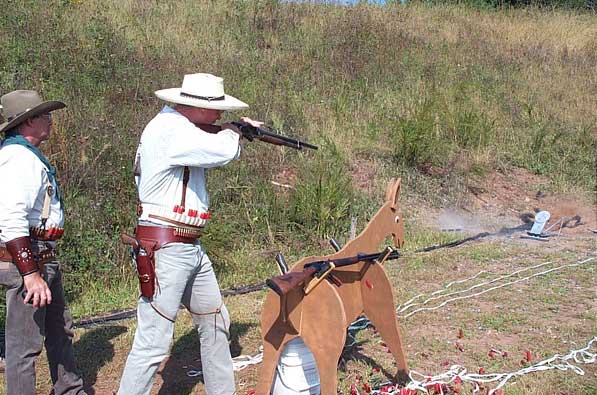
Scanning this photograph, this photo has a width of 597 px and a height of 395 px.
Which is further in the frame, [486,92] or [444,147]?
[486,92]

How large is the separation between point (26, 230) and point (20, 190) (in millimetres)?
205

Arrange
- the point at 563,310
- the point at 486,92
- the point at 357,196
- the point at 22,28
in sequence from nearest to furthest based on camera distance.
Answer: the point at 563,310
the point at 357,196
the point at 22,28
the point at 486,92

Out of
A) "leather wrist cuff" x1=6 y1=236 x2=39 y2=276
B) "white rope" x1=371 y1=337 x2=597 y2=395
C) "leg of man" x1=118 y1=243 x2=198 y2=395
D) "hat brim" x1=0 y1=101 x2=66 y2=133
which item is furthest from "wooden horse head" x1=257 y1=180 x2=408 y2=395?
"hat brim" x1=0 y1=101 x2=66 y2=133

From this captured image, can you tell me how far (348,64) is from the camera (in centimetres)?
1303

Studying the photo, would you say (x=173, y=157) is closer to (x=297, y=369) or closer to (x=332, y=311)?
(x=332, y=311)

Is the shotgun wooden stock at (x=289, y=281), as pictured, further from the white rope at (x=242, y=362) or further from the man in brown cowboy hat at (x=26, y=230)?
the white rope at (x=242, y=362)

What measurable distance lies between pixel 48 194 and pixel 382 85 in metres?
9.67

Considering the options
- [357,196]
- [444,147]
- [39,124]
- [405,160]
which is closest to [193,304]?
[39,124]

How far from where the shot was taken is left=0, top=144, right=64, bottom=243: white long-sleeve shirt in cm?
349

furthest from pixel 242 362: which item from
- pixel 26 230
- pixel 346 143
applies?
pixel 346 143

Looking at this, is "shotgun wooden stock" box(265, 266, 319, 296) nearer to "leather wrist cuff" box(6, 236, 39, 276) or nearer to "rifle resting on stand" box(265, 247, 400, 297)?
"rifle resting on stand" box(265, 247, 400, 297)

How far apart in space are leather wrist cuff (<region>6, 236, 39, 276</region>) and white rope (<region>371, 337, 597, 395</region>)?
2.22 meters

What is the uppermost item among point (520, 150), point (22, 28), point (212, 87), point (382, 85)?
point (212, 87)

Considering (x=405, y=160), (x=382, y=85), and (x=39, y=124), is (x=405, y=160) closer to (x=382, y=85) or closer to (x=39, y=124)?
(x=382, y=85)
